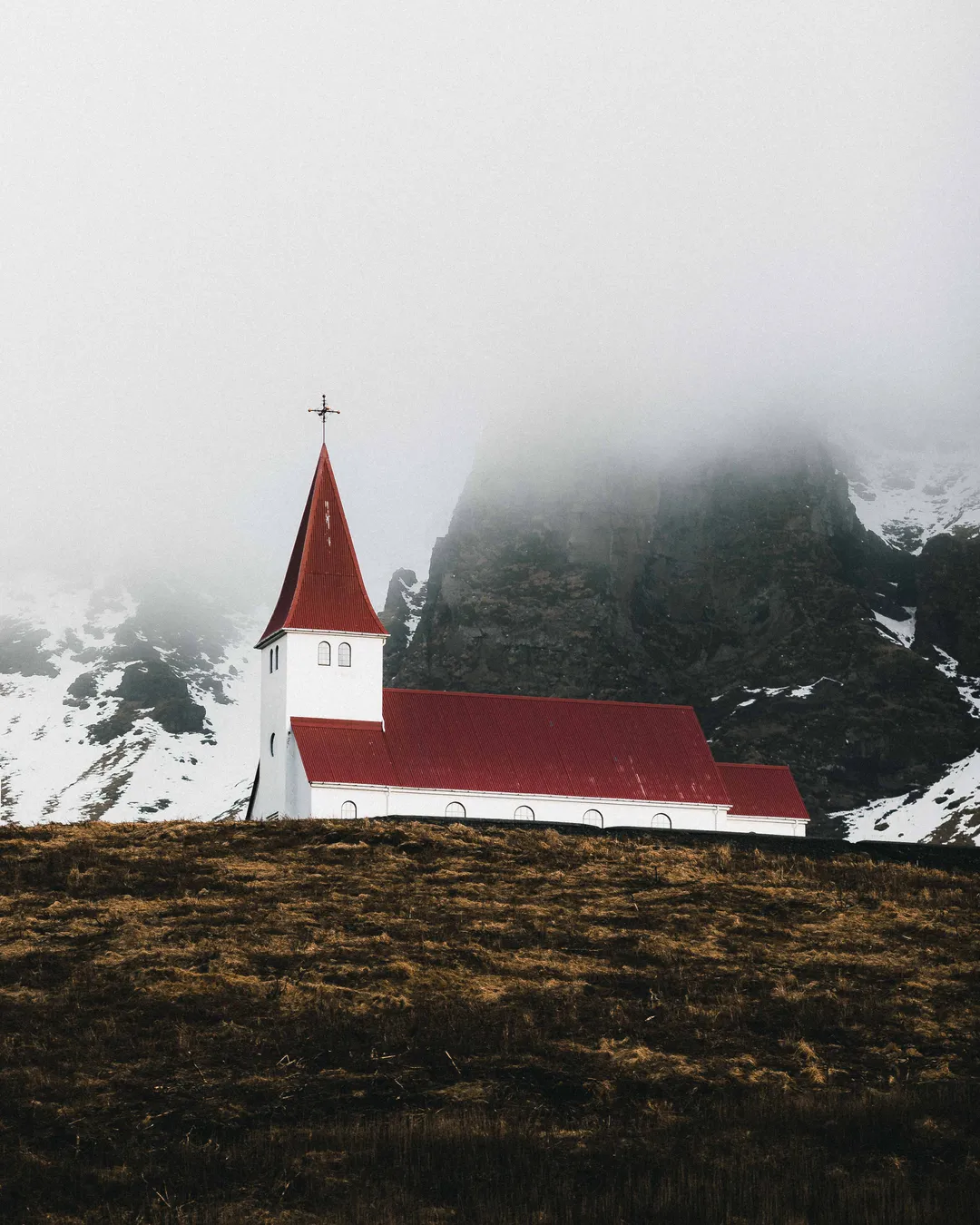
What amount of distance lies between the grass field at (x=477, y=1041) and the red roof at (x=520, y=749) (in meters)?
26.4

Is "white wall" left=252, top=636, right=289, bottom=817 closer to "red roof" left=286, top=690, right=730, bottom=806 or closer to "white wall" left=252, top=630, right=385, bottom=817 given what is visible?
"white wall" left=252, top=630, right=385, bottom=817

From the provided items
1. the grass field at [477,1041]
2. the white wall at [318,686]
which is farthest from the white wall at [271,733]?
the grass field at [477,1041]

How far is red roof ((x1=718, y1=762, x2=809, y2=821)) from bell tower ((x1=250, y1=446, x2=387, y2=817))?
16.9 metres

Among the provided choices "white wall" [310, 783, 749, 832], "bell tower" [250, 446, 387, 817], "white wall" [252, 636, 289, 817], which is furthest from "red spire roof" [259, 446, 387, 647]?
"white wall" [310, 783, 749, 832]

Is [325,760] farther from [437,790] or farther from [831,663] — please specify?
[831,663]

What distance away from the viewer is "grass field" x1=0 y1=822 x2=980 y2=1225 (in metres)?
17.4

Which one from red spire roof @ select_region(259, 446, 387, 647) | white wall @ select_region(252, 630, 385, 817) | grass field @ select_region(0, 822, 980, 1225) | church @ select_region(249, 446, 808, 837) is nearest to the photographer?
grass field @ select_region(0, 822, 980, 1225)

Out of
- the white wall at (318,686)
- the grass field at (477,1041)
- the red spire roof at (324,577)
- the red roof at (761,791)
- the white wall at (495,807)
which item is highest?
the red spire roof at (324,577)

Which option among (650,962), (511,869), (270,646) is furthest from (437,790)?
(650,962)

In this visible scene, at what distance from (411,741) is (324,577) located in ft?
23.1

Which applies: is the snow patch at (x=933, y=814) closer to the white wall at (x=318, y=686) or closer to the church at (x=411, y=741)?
the church at (x=411, y=741)

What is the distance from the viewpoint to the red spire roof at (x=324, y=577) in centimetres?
6225

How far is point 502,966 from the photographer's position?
84.5ft

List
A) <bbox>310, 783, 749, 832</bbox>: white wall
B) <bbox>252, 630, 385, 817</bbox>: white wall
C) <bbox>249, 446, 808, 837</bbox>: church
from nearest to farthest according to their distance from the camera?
<bbox>310, 783, 749, 832</bbox>: white wall → <bbox>249, 446, 808, 837</bbox>: church → <bbox>252, 630, 385, 817</bbox>: white wall
